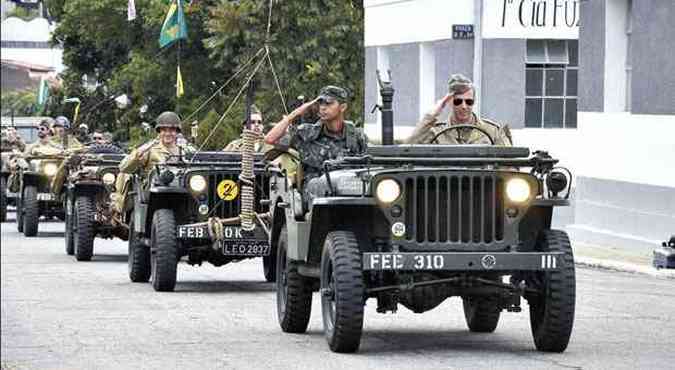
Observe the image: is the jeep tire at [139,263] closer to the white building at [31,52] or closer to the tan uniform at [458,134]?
the tan uniform at [458,134]

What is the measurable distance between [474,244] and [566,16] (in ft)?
73.7

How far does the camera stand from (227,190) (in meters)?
18.1

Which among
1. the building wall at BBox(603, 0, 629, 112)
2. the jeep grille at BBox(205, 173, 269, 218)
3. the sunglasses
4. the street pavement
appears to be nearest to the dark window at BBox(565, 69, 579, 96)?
the building wall at BBox(603, 0, 629, 112)

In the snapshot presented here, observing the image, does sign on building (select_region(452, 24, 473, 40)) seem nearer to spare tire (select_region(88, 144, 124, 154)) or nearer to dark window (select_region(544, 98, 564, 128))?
dark window (select_region(544, 98, 564, 128))

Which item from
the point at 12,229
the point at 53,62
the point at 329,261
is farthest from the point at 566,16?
the point at 53,62

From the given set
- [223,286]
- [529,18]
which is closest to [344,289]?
[223,286]

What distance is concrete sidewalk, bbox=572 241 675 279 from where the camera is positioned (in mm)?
21233

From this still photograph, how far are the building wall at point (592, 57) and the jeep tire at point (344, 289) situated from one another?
16.2 m

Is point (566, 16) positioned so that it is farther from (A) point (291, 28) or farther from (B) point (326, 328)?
(B) point (326, 328)

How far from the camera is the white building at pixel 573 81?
25.0 meters

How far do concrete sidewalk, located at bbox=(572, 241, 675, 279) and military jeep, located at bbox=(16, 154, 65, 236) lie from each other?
8765 millimetres

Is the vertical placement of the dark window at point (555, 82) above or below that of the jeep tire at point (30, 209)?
above

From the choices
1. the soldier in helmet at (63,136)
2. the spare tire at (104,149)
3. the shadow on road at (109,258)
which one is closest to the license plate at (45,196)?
the soldier in helmet at (63,136)

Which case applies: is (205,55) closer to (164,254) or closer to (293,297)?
(164,254)
